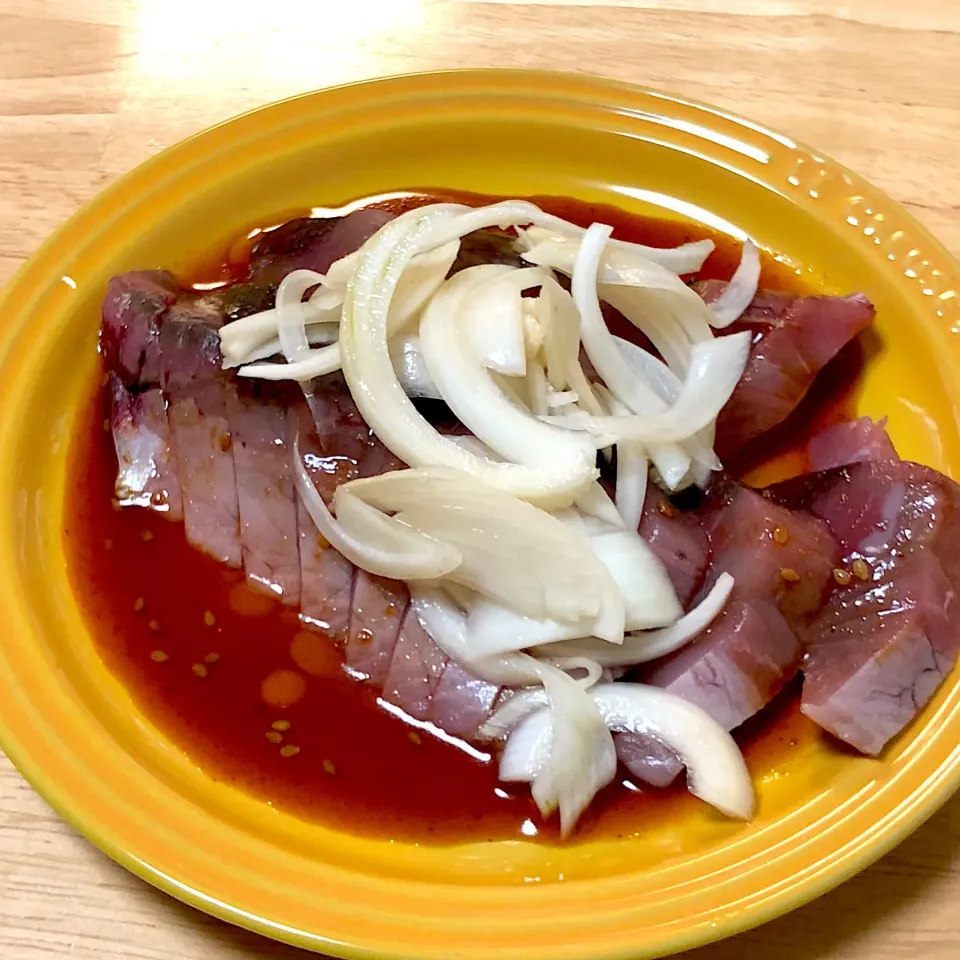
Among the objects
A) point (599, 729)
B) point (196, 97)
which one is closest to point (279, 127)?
point (196, 97)

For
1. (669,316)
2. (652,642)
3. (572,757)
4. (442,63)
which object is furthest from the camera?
(442,63)

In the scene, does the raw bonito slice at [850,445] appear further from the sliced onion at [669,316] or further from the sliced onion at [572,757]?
the sliced onion at [572,757]

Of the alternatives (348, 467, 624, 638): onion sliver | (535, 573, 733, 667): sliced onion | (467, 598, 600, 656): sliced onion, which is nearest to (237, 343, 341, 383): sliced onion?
(348, 467, 624, 638): onion sliver

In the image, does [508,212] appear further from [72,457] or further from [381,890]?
[381,890]

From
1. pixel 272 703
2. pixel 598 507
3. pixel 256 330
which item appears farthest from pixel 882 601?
pixel 256 330

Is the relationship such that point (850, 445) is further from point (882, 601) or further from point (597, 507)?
point (597, 507)

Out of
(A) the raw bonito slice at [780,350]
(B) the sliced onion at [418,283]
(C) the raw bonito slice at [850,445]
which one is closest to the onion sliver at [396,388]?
(B) the sliced onion at [418,283]
